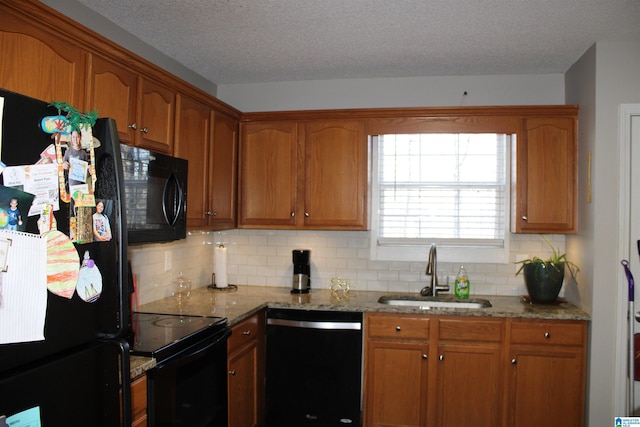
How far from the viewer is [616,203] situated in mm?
2949

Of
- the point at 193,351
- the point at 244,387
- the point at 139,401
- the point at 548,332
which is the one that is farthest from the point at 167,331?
the point at 548,332

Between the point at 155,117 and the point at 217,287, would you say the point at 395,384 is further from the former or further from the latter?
the point at 155,117

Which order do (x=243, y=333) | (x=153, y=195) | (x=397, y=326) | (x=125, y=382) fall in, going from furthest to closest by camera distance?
1. (x=397, y=326)
2. (x=243, y=333)
3. (x=153, y=195)
4. (x=125, y=382)

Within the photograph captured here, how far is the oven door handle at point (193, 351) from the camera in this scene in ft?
6.94

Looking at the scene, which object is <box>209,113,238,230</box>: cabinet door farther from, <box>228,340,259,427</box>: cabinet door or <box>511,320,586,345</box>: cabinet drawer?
<box>511,320,586,345</box>: cabinet drawer

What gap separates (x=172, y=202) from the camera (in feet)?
8.46

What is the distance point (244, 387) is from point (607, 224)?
7.94 ft

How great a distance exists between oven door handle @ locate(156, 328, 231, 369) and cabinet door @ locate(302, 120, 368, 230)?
4.15 feet

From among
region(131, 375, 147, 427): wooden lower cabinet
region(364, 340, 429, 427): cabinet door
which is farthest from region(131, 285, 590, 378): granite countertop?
region(131, 375, 147, 427): wooden lower cabinet

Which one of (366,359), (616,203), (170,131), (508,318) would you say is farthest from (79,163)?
(616,203)

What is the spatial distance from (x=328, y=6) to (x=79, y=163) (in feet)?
5.44

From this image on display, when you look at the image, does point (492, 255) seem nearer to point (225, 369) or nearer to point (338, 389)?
point (338, 389)

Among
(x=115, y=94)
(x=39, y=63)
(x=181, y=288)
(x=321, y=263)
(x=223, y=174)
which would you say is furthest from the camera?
(x=321, y=263)

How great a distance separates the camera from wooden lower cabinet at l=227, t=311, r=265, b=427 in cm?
283
